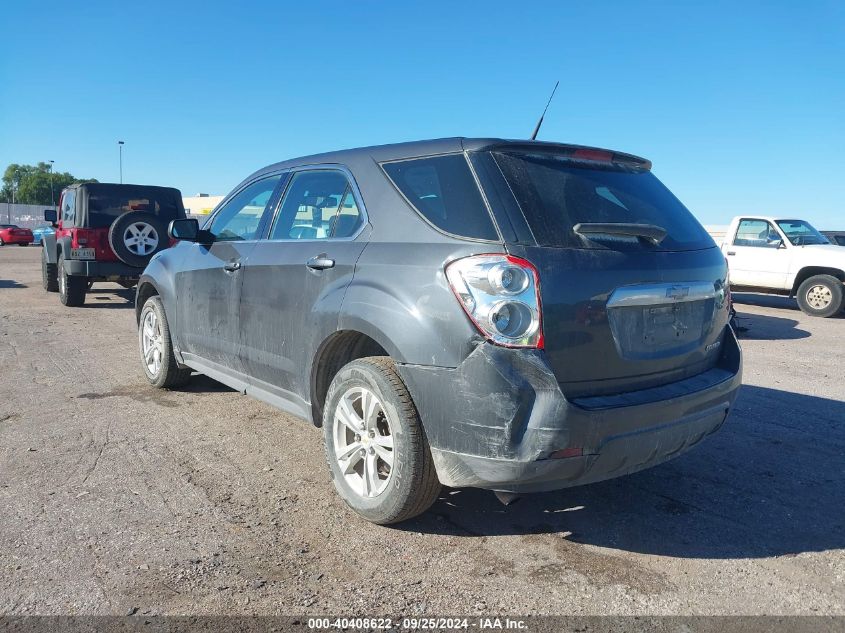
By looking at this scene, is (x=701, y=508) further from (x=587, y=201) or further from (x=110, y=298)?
(x=110, y=298)

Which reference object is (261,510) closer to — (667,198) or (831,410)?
(667,198)

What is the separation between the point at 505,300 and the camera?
2676 mm

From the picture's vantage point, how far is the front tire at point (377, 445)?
9.64ft

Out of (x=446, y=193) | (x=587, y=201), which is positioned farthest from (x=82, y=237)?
(x=587, y=201)

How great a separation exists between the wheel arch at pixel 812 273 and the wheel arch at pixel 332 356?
38.3 feet

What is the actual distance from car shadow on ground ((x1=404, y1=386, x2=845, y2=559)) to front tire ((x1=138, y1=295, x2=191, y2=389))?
2808 millimetres

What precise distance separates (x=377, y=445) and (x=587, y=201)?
1.49 meters

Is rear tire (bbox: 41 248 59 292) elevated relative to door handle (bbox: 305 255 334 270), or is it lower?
lower

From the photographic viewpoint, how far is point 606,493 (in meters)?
3.70

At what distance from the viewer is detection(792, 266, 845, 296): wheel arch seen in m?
12.3

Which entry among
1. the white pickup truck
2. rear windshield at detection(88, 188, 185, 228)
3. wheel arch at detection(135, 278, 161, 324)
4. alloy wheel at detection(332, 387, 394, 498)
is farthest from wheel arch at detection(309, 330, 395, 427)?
the white pickup truck

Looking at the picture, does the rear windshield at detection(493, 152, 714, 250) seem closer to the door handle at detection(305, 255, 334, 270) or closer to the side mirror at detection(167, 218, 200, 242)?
the door handle at detection(305, 255, 334, 270)

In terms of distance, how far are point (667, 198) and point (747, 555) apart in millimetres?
1794

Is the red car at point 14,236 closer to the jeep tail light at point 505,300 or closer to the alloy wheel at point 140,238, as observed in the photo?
the alloy wheel at point 140,238
